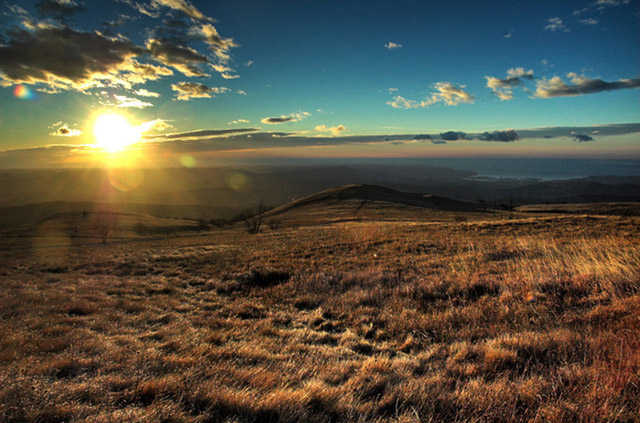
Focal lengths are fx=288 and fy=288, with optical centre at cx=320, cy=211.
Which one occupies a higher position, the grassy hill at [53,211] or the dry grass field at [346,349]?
the dry grass field at [346,349]

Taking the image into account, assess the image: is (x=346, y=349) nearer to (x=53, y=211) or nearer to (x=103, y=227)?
(x=103, y=227)

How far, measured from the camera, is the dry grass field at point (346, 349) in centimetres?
292

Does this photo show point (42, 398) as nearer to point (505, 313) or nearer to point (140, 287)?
point (505, 313)

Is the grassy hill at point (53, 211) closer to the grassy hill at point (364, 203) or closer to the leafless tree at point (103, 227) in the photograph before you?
the leafless tree at point (103, 227)

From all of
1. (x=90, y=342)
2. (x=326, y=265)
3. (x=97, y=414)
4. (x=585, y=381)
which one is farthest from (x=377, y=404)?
(x=326, y=265)

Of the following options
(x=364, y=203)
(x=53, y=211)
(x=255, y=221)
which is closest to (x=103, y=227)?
(x=255, y=221)

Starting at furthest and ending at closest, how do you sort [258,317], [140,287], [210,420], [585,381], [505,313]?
[140,287] < [258,317] < [505,313] < [585,381] < [210,420]

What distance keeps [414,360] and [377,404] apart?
1.36 m

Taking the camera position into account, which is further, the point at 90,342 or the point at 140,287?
the point at 140,287

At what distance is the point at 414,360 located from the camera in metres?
4.23

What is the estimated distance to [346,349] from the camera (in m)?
4.89

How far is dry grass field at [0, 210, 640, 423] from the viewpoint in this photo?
292cm

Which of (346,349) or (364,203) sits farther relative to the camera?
(364,203)

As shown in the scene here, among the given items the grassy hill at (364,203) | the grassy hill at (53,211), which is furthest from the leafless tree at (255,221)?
the grassy hill at (53,211)
